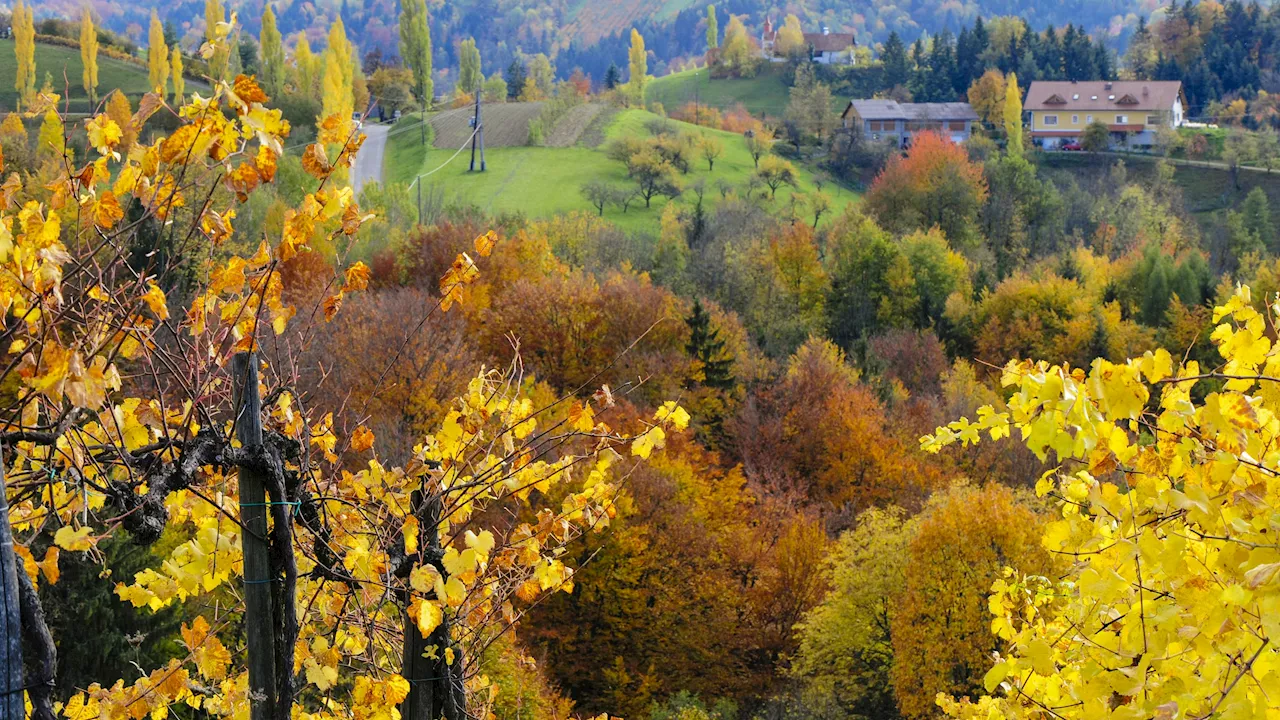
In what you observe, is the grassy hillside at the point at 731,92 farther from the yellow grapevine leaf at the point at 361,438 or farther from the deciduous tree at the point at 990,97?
the yellow grapevine leaf at the point at 361,438

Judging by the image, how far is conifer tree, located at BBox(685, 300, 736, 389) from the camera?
113 feet

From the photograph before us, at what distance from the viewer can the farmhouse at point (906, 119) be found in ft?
281

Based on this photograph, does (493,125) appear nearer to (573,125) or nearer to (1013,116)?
(573,125)

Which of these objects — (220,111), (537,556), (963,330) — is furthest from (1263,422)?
(963,330)

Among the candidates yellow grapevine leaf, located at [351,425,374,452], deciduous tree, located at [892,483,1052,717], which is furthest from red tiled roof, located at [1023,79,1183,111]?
yellow grapevine leaf, located at [351,425,374,452]

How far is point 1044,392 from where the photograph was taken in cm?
280

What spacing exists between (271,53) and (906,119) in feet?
155

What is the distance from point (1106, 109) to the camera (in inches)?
3314

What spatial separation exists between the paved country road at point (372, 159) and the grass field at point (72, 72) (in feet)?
40.1

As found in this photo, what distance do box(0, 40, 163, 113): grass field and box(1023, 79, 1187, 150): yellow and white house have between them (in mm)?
61076

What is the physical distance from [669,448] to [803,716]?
32.6 feet

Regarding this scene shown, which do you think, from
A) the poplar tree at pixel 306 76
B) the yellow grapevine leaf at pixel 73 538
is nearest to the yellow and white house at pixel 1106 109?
the poplar tree at pixel 306 76

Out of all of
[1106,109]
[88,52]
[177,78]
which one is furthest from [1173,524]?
[1106,109]

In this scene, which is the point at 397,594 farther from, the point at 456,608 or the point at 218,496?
the point at 218,496
